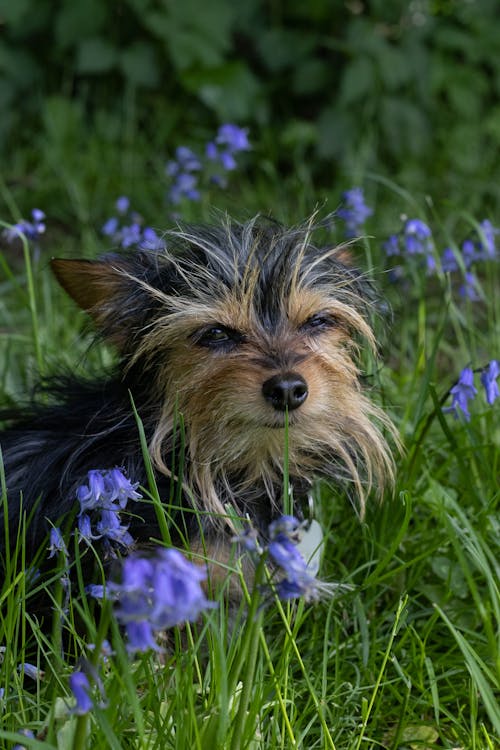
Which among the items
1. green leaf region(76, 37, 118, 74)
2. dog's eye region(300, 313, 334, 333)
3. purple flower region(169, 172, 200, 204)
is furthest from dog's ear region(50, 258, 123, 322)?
green leaf region(76, 37, 118, 74)

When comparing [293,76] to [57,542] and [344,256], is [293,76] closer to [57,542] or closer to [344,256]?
[344,256]

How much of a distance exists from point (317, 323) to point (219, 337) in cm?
30

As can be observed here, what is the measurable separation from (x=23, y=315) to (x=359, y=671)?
284 centimetres

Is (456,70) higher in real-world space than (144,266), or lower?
higher

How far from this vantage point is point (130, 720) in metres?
2.41

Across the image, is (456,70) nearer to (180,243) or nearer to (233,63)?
(233,63)

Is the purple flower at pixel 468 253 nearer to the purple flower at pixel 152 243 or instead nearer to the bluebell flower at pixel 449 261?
the bluebell flower at pixel 449 261

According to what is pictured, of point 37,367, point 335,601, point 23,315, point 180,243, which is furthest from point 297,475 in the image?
point 23,315

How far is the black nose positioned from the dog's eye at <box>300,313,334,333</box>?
12.0 inches

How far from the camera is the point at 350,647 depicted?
304 centimetres

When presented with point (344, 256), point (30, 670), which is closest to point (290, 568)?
point (30, 670)

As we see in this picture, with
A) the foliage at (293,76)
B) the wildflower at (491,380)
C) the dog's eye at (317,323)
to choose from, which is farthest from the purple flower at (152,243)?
the foliage at (293,76)

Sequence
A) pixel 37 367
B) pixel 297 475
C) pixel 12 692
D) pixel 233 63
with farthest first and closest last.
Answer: pixel 233 63 → pixel 37 367 → pixel 297 475 → pixel 12 692

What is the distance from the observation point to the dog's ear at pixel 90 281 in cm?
293
